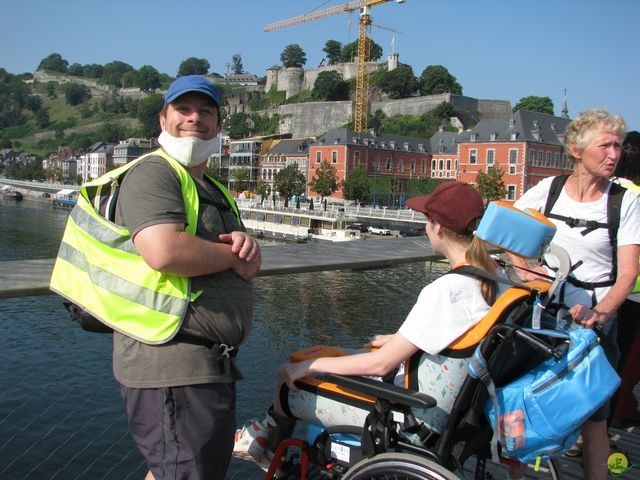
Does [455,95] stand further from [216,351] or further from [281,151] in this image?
[216,351]

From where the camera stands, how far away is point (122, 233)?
1.84 metres

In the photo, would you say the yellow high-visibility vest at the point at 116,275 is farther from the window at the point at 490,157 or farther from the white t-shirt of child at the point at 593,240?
the window at the point at 490,157

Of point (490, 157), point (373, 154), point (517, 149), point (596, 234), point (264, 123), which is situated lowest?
point (596, 234)

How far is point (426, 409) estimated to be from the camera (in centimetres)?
207

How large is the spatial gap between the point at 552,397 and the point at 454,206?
0.71 metres

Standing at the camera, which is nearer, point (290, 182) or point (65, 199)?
point (290, 182)

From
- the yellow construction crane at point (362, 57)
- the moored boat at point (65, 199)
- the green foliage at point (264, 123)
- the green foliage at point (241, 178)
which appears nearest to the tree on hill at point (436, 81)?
the yellow construction crane at point (362, 57)

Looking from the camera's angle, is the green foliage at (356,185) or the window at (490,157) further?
the green foliage at (356,185)

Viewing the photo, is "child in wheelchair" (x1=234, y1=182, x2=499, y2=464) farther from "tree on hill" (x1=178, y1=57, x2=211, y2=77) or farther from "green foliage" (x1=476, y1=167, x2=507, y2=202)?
"tree on hill" (x1=178, y1=57, x2=211, y2=77)

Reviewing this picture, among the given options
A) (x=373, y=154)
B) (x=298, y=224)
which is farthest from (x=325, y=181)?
(x=298, y=224)

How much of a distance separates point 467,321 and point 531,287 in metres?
0.28

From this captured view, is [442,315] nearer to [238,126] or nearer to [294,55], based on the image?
[238,126]

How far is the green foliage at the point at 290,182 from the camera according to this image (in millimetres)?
65188

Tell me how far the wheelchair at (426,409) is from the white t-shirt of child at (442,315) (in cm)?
5
